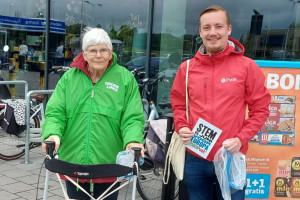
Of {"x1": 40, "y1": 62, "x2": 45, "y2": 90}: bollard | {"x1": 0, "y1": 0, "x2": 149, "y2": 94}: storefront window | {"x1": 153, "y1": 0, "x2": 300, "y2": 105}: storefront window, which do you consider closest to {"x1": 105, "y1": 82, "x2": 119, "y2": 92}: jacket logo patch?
{"x1": 153, "y1": 0, "x2": 300, "y2": 105}: storefront window

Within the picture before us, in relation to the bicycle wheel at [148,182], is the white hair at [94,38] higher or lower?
higher

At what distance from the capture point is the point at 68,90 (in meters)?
2.61

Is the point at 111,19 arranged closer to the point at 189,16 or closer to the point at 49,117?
the point at 189,16

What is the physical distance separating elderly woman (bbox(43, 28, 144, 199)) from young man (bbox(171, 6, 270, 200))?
397 mm

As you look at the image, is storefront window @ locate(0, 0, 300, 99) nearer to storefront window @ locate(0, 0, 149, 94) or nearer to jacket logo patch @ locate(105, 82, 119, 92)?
storefront window @ locate(0, 0, 149, 94)

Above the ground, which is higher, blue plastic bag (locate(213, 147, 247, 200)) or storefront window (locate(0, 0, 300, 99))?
storefront window (locate(0, 0, 300, 99))

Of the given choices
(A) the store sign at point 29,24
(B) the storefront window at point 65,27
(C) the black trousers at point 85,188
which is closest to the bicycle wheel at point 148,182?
(C) the black trousers at point 85,188

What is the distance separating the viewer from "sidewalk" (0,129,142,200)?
4570 millimetres

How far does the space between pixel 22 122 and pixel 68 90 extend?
3.31 m

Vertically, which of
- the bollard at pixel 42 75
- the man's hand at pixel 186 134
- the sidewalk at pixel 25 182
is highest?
the man's hand at pixel 186 134

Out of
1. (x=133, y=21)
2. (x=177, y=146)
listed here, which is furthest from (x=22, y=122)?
(x=177, y=146)

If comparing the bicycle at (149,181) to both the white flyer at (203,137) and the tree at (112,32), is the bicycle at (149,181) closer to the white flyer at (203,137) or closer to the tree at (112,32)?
the white flyer at (203,137)

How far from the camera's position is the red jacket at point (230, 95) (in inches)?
94.5

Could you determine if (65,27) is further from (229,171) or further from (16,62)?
(229,171)
